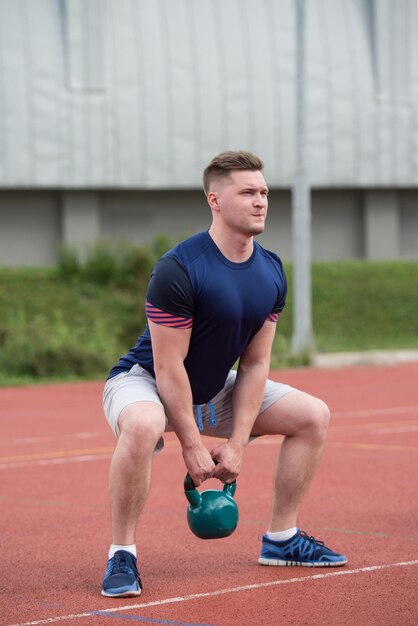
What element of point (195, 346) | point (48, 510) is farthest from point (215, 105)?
point (195, 346)

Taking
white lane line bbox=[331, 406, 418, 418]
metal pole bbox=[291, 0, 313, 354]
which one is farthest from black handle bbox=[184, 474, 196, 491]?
metal pole bbox=[291, 0, 313, 354]

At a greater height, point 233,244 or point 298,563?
point 233,244

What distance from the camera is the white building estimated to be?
30922 mm

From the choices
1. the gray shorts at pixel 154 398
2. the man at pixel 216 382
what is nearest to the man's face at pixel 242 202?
the man at pixel 216 382

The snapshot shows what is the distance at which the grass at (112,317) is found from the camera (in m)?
21.3

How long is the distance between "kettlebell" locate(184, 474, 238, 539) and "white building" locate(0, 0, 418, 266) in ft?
84.2

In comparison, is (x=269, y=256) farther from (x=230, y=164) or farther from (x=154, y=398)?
(x=154, y=398)

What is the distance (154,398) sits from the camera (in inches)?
226

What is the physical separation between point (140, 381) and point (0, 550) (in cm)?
Answer: 150

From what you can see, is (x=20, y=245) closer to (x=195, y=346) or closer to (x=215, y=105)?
(x=215, y=105)

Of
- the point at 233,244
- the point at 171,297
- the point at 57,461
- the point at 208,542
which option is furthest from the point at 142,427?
the point at 57,461

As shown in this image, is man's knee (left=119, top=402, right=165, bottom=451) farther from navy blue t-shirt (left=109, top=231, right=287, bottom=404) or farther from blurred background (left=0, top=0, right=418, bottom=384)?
blurred background (left=0, top=0, right=418, bottom=384)

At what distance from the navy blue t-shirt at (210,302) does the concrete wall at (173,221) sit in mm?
25543

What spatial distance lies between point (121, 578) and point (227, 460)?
28.7 inches
